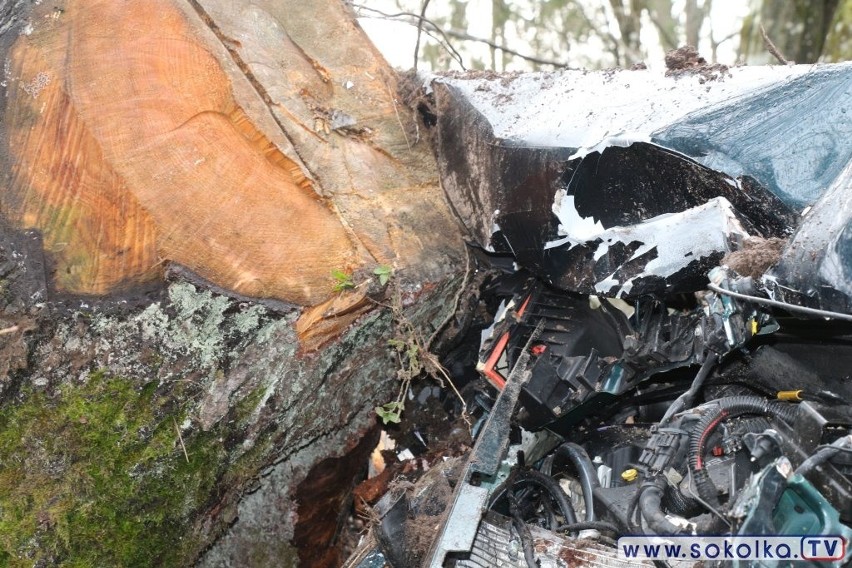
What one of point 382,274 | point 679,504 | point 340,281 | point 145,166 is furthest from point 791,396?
point 145,166

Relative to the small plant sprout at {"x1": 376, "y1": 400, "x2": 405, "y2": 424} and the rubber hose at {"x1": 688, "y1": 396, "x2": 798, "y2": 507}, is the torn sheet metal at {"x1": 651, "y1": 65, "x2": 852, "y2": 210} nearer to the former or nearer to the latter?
the rubber hose at {"x1": 688, "y1": 396, "x2": 798, "y2": 507}

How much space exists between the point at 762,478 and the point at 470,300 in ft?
4.68

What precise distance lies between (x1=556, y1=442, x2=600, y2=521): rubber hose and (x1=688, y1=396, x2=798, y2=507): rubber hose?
45 centimetres

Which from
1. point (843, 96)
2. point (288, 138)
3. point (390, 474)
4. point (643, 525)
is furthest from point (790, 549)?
point (288, 138)

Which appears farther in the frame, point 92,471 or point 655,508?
point 92,471

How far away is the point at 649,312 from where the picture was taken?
232 centimetres

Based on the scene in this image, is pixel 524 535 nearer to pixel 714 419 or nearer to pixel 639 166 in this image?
pixel 714 419

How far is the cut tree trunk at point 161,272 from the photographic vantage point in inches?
83.3

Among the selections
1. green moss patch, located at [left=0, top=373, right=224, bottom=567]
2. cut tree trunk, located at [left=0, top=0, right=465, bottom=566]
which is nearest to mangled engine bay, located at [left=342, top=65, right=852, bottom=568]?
cut tree trunk, located at [left=0, top=0, right=465, bottom=566]

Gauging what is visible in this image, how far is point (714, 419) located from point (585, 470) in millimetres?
573

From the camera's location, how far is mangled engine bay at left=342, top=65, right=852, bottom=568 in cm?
167

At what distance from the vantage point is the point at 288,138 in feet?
7.79

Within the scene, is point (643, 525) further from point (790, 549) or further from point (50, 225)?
point (50, 225)

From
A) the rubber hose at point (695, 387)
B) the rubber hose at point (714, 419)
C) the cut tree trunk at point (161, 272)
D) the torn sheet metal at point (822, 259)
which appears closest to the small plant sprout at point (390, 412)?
the cut tree trunk at point (161, 272)
